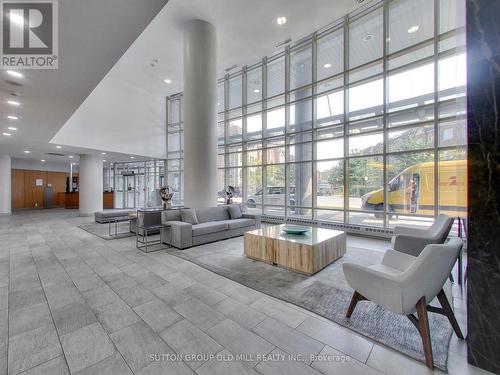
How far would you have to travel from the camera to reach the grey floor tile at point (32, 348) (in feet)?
5.37

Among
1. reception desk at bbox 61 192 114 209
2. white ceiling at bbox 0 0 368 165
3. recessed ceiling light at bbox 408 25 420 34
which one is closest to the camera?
white ceiling at bbox 0 0 368 165

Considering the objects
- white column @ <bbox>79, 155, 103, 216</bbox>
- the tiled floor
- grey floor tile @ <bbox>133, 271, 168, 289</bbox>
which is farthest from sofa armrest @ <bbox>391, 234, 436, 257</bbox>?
white column @ <bbox>79, 155, 103, 216</bbox>

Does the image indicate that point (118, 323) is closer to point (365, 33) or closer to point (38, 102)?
point (38, 102)

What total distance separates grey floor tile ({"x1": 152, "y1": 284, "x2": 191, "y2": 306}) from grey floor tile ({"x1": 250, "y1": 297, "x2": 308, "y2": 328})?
0.83 m

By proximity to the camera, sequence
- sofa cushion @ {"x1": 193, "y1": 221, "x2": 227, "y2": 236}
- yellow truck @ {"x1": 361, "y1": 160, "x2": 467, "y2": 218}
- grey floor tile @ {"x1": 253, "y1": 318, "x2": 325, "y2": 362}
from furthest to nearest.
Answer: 1. sofa cushion @ {"x1": 193, "y1": 221, "x2": 227, "y2": 236}
2. yellow truck @ {"x1": 361, "y1": 160, "x2": 467, "y2": 218}
3. grey floor tile @ {"x1": 253, "y1": 318, "x2": 325, "y2": 362}

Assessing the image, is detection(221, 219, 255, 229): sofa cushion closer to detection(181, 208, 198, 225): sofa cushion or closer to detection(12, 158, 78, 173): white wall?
detection(181, 208, 198, 225): sofa cushion

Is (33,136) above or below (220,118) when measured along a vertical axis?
below

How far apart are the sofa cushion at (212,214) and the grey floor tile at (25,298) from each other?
303cm

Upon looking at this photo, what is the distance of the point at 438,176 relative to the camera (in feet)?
15.5

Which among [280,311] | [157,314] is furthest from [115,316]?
[280,311]

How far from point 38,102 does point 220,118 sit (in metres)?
5.80

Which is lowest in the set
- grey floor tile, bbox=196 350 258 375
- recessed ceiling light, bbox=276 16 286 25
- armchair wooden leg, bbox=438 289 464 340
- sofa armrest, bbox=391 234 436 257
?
grey floor tile, bbox=196 350 258 375

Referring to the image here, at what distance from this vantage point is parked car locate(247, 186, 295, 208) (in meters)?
7.18

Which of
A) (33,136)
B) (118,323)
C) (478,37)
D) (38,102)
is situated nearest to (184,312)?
(118,323)
